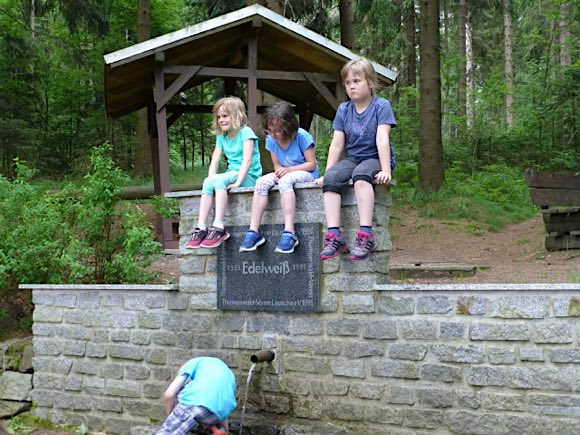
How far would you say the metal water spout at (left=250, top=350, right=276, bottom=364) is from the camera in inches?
205

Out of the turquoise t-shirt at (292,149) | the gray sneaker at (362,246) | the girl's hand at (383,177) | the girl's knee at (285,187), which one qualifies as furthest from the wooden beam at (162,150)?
the girl's hand at (383,177)

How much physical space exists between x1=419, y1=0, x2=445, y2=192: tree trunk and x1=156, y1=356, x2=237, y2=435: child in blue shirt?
29.3ft

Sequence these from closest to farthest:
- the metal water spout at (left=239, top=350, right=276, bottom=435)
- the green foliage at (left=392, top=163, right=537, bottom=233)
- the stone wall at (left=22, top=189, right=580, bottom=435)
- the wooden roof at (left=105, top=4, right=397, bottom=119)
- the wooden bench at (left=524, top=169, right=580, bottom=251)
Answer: the stone wall at (left=22, top=189, right=580, bottom=435)
the metal water spout at (left=239, top=350, right=276, bottom=435)
the wooden bench at (left=524, top=169, right=580, bottom=251)
the wooden roof at (left=105, top=4, right=397, bottom=119)
the green foliage at (left=392, top=163, right=537, bottom=233)

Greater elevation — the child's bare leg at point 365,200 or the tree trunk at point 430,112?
the tree trunk at point 430,112

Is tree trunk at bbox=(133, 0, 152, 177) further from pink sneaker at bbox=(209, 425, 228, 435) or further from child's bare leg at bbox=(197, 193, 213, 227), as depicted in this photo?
pink sneaker at bbox=(209, 425, 228, 435)

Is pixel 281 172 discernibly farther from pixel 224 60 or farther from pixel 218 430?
pixel 224 60

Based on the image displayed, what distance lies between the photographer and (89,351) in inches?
251

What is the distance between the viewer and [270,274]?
5.41 metres

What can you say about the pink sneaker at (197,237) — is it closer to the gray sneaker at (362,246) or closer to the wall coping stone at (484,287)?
the gray sneaker at (362,246)

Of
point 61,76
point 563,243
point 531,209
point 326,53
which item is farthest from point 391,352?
point 61,76

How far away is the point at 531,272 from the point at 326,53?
15.1ft

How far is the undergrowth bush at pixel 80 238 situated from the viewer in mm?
7109

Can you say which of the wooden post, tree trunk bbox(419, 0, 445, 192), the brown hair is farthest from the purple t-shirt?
tree trunk bbox(419, 0, 445, 192)

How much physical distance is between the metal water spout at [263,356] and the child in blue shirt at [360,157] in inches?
38.6
